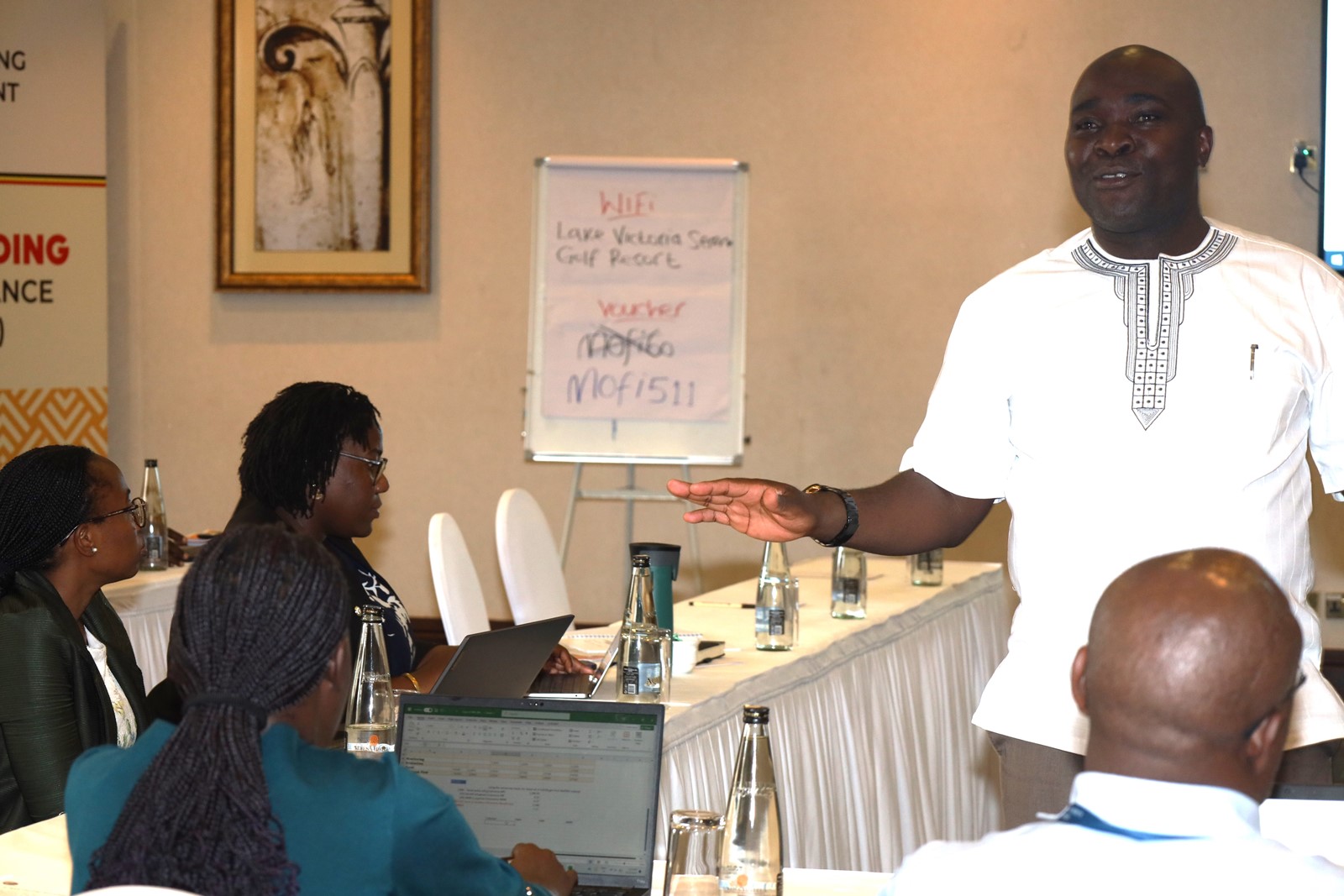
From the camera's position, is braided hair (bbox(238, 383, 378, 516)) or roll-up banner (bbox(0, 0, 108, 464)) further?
roll-up banner (bbox(0, 0, 108, 464))

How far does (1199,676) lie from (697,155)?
15.9 feet

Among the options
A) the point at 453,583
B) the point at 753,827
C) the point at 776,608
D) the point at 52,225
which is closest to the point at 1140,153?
the point at 753,827

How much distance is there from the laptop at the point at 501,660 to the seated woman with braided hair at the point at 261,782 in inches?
29.4

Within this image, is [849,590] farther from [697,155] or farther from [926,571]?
[697,155]

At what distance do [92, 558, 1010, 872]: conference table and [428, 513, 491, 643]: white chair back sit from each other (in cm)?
56

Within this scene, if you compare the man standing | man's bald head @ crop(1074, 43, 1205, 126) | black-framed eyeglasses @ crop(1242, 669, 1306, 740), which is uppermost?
man's bald head @ crop(1074, 43, 1205, 126)

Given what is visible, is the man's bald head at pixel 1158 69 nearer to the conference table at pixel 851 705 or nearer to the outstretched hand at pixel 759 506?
the outstretched hand at pixel 759 506

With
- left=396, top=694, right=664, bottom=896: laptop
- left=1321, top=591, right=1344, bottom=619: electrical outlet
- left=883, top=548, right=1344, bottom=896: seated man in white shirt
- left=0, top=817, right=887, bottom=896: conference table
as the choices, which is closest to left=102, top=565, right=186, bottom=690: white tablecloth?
left=0, top=817, right=887, bottom=896: conference table

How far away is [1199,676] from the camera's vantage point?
3.33ft

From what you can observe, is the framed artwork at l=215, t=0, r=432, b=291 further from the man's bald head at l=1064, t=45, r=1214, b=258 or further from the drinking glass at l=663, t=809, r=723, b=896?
the drinking glass at l=663, t=809, r=723, b=896

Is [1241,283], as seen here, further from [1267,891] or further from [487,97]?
[487,97]

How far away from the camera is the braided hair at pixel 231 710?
1.25 m

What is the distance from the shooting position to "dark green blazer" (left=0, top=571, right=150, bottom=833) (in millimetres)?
2307

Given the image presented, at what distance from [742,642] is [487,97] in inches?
127
